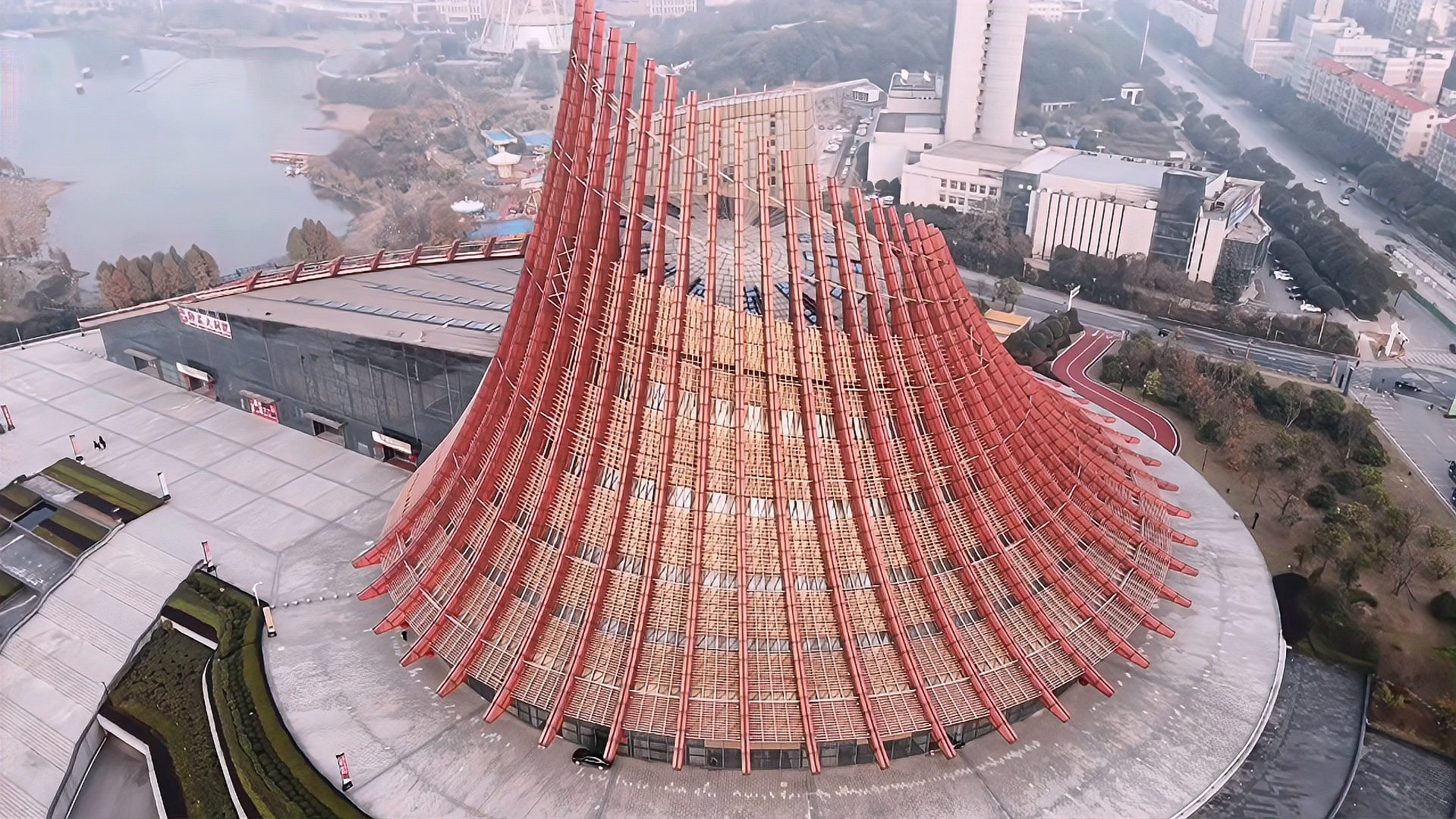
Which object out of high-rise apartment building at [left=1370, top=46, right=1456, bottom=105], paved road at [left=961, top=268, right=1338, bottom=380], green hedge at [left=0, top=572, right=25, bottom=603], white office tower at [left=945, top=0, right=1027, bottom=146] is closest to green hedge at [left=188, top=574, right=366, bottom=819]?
green hedge at [left=0, top=572, right=25, bottom=603]

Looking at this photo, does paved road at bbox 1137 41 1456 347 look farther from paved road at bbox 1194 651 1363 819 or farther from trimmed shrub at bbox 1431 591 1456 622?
paved road at bbox 1194 651 1363 819

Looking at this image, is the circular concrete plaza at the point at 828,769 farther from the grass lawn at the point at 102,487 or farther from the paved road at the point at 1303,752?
the grass lawn at the point at 102,487

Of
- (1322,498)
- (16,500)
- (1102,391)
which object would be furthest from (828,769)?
(16,500)

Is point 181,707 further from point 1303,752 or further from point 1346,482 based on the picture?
point 1346,482

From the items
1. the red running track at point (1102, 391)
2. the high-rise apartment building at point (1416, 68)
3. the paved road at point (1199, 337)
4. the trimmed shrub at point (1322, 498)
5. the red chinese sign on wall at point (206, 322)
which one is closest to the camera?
the trimmed shrub at point (1322, 498)

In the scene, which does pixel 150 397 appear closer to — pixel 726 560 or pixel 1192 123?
pixel 726 560

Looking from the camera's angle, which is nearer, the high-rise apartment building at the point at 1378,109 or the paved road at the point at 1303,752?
the paved road at the point at 1303,752

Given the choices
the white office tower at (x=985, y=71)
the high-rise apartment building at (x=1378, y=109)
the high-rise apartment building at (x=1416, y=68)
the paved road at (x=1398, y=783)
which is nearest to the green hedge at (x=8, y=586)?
the paved road at (x=1398, y=783)
